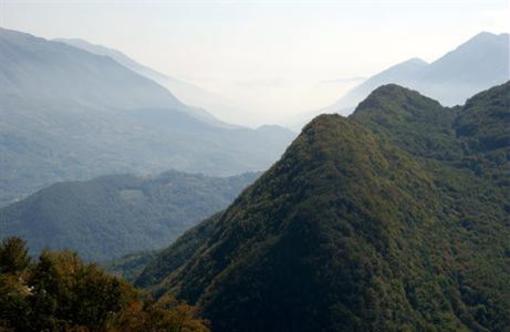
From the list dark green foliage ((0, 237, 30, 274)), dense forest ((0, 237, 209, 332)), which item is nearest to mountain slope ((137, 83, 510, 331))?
dense forest ((0, 237, 209, 332))

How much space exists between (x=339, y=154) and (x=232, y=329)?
39077 mm

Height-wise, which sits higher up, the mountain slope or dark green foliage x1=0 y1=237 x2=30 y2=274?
dark green foliage x1=0 y1=237 x2=30 y2=274

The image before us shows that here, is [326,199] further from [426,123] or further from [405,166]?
[426,123]

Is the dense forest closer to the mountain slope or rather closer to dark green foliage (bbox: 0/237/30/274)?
dark green foliage (bbox: 0/237/30/274)

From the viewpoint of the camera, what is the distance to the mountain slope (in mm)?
86375

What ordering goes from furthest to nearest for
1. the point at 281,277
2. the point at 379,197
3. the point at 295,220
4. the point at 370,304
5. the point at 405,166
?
the point at 405,166, the point at 379,197, the point at 295,220, the point at 281,277, the point at 370,304

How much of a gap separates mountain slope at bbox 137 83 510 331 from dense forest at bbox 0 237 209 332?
121 feet

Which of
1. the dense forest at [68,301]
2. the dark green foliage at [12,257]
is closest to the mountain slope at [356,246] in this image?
the dense forest at [68,301]

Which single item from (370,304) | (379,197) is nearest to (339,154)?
(379,197)

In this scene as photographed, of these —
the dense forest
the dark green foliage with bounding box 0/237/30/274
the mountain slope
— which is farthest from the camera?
the mountain slope

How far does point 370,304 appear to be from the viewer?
83.5m

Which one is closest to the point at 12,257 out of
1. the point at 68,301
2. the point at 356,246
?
the point at 68,301

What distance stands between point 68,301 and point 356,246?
5286 centimetres

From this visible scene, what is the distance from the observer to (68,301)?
156ft
